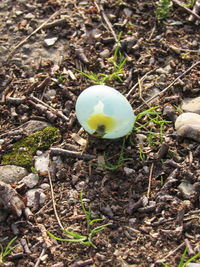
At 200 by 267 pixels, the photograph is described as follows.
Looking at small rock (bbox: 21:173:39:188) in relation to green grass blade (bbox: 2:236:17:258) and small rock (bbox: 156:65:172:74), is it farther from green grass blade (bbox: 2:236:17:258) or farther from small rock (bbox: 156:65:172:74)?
small rock (bbox: 156:65:172:74)

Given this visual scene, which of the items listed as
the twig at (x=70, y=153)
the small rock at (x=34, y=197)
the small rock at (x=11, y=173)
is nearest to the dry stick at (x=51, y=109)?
the twig at (x=70, y=153)

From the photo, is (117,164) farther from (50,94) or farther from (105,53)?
(105,53)

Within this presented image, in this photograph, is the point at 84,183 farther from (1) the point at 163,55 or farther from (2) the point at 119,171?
(1) the point at 163,55

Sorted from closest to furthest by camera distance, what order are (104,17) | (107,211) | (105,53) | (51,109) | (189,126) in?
(107,211) < (189,126) < (51,109) < (105,53) < (104,17)

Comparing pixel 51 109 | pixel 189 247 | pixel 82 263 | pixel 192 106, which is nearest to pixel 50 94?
pixel 51 109

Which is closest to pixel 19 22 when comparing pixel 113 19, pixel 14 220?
pixel 113 19

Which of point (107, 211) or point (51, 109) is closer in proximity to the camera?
point (107, 211)

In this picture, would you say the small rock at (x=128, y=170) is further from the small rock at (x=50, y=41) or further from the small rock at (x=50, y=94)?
the small rock at (x=50, y=41)
